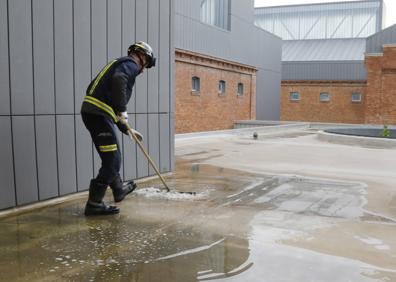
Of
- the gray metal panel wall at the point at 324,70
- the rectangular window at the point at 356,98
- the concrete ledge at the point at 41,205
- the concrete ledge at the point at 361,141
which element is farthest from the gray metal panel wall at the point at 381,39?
the concrete ledge at the point at 41,205

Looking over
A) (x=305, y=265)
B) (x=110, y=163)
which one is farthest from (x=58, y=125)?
(x=305, y=265)

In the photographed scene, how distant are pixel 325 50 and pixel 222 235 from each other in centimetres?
3683

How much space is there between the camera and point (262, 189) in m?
6.67

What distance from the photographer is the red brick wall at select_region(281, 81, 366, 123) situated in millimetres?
33344

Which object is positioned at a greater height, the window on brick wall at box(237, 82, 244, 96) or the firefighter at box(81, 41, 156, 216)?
the window on brick wall at box(237, 82, 244, 96)

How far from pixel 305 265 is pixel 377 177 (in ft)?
15.8

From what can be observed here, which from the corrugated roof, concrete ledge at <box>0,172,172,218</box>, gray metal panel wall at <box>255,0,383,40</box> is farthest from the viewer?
gray metal panel wall at <box>255,0,383,40</box>

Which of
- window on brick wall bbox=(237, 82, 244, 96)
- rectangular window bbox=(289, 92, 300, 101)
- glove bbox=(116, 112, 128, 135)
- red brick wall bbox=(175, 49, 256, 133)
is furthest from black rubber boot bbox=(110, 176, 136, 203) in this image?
rectangular window bbox=(289, 92, 300, 101)

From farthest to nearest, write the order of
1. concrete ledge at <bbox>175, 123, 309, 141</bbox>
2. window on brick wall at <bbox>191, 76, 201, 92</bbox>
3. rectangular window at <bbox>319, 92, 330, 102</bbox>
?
1. rectangular window at <bbox>319, 92, 330, 102</bbox>
2. window on brick wall at <bbox>191, 76, 201, 92</bbox>
3. concrete ledge at <bbox>175, 123, 309, 141</bbox>

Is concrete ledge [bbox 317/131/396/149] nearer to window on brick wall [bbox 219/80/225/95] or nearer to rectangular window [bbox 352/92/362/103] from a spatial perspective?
window on brick wall [bbox 219/80/225/95]

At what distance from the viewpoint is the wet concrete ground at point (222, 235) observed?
11.4 feet

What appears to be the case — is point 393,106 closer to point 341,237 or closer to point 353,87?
point 353,87

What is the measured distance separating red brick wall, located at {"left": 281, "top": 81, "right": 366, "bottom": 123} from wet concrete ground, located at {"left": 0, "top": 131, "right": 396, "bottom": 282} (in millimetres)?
27169

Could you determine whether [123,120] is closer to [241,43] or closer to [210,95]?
[210,95]
